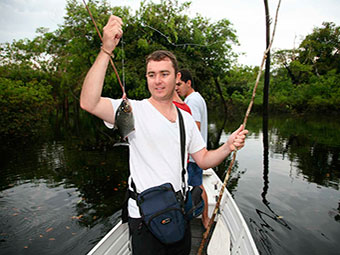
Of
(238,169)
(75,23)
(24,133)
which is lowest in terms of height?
(238,169)

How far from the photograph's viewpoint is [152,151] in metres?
1.59

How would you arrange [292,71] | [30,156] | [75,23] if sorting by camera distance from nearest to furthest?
[30,156], [75,23], [292,71]

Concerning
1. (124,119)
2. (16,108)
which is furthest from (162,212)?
(16,108)

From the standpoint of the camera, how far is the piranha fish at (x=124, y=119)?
1488 mm

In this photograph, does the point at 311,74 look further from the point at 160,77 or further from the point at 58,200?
the point at 160,77

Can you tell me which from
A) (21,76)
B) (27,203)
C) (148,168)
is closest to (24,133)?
(27,203)

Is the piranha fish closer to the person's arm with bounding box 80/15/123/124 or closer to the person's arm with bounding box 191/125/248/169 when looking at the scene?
the person's arm with bounding box 80/15/123/124

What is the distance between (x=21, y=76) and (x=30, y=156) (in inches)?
1116

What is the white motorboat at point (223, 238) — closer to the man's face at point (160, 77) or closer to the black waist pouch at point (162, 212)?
the black waist pouch at point (162, 212)

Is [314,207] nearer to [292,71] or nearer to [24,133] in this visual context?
[24,133]

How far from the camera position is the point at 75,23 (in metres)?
18.1

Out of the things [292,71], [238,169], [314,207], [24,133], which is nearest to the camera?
[314,207]

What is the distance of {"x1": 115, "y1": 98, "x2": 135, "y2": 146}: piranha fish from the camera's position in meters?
1.49

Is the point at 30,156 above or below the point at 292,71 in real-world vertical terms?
below
